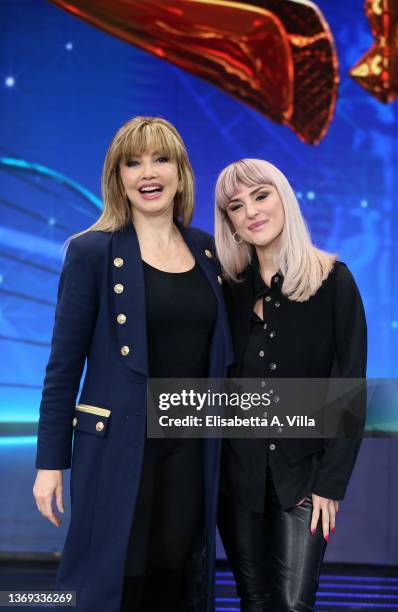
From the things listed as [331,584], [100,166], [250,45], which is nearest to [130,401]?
[331,584]

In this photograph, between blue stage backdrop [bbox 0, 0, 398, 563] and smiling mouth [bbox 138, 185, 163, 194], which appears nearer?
smiling mouth [bbox 138, 185, 163, 194]

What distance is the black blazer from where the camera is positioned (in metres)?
1.79

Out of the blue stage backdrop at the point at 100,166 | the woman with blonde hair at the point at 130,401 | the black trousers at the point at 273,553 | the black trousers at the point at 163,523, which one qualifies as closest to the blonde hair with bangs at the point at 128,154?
the woman with blonde hair at the point at 130,401

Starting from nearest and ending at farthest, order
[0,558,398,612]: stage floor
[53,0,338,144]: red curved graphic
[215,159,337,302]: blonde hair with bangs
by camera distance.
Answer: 1. [215,159,337,302]: blonde hair with bangs
2. [0,558,398,612]: stage floor
3. [53,0,338,144]: red curved graphic

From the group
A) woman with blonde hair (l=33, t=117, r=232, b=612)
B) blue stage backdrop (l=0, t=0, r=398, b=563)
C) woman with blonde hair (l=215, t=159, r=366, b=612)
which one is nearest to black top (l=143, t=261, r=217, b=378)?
woman with blonde hair (l=33, t=117, r=232, b=612)

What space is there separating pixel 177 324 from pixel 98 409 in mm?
290

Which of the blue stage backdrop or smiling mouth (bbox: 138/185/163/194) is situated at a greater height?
the blue stage backdrop

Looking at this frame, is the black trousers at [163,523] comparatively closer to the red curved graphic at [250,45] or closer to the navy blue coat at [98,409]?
the navy blue coat at [98,409]

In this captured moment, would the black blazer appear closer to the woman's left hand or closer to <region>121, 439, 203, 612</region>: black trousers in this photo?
the woman's left hand

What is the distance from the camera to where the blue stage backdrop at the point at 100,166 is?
3.66 metres

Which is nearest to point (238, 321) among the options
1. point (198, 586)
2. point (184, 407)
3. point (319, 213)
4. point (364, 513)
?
point (184, 407)

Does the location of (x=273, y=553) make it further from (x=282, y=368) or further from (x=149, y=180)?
(x=149, y=180)

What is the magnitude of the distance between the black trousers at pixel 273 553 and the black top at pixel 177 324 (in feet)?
1.22

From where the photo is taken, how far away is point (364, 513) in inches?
144
